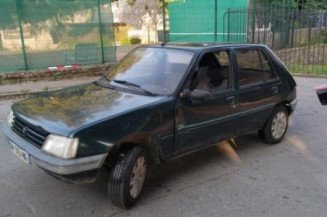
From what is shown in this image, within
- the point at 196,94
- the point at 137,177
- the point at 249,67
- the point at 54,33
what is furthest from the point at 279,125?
the point at 54,33

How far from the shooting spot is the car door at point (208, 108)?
158 inches

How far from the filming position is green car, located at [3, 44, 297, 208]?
3.24 m

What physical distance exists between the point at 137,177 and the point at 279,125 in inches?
110

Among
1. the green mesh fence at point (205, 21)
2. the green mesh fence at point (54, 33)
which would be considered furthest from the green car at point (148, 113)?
the green mesh fence at point (205, 21)

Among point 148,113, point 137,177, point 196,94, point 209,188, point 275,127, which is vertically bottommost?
point 209,188

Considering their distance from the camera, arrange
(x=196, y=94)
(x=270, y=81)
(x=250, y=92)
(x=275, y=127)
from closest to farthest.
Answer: (x=196, y=94) < (x=250, y=92) < (x=270, y=81) < (x=275, y=127)

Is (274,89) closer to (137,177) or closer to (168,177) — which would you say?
(168,177)

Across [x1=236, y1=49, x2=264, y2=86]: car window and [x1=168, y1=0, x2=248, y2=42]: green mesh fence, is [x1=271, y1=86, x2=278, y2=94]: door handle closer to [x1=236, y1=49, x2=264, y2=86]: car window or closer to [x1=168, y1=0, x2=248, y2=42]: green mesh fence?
[x1=236, y1=49, x2=264, y2=86]: car window

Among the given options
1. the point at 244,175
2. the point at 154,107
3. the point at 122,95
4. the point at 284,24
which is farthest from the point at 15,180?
the point at 284,24

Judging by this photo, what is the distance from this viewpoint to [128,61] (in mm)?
4773

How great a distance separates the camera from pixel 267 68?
5191mm

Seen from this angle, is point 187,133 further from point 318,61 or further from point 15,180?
point 318,61

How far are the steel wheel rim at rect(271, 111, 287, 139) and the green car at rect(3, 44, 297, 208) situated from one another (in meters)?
0.02

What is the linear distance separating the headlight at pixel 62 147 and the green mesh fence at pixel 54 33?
26.2 feet
